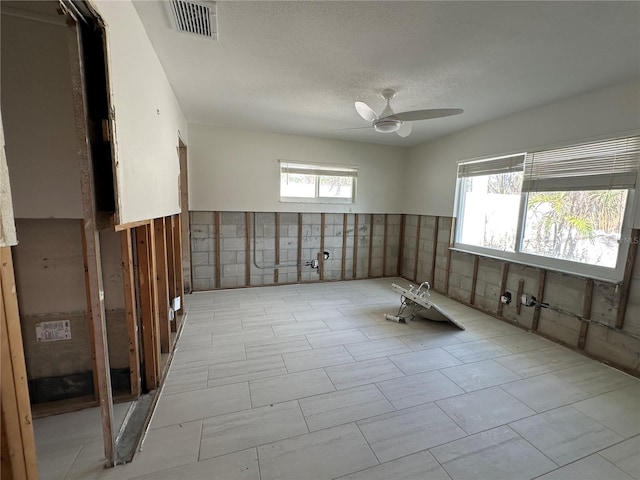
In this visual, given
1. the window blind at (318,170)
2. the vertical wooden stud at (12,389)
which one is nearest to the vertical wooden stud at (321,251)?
the window blind at (318,170)

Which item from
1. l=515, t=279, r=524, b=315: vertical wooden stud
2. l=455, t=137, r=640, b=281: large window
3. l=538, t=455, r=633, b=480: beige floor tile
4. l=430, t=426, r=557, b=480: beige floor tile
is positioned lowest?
l=538, t=455, r=633, b=480: beige floor tile

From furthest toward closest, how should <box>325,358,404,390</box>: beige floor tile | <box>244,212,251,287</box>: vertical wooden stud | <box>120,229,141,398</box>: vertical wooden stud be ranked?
<box>244,212,251,287</box>: vertical wooden stud, <box>325,358,404,390</box>: beige floor tile, <box>120,229,141,398</box>: vertical wooden stud

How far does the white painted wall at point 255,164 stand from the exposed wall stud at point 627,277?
3.47 m

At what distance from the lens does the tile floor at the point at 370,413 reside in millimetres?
1481

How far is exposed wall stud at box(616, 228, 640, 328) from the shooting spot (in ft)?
7.87

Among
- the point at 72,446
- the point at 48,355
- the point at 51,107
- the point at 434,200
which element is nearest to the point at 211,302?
the point at 48,355

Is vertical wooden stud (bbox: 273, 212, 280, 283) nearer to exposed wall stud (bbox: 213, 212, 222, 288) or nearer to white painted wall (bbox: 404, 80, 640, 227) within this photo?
exposed wall stud (bbox: 213, 212, 222, 288)

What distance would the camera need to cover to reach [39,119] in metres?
1.48

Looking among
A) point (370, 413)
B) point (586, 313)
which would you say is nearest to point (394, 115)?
point (370, 413)

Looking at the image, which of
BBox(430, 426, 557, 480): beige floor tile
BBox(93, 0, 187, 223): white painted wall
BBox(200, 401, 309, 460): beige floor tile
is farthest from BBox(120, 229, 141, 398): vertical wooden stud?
BBox(430, 426, 557, 480): beige floor tile

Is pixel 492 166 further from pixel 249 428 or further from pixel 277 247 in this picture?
pixel 249 428

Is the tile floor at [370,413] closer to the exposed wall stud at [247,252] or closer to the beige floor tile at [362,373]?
the beige floor tile at [362,373]

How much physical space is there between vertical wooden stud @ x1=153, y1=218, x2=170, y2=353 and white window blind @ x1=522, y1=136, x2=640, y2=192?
410cm

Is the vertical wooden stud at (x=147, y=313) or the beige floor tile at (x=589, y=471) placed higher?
the vertical wooden stud at (x=147, y=313)
